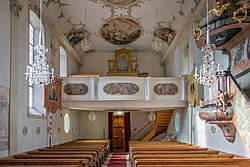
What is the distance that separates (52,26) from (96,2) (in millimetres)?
2014

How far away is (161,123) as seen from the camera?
21703 mm

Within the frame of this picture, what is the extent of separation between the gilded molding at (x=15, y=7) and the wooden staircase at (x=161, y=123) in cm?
1230

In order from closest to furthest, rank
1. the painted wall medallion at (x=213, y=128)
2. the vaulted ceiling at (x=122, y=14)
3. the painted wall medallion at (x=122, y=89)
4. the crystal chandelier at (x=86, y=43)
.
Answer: the painted wall medallion at (x=213, y=128), the vaulted ceiling at (x=122, y=14), the crystal chandelier at (x=86, y=43), the painted wall medallion at (x=122, y=89)

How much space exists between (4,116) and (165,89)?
25.5 ft

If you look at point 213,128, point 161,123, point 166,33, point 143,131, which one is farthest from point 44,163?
point 143,131

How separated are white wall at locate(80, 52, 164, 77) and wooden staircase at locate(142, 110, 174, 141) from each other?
247 centimetres

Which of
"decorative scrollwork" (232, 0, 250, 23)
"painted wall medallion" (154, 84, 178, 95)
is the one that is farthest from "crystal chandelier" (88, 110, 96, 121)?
"decorative scrollwork" (232, 0, 250, 23)

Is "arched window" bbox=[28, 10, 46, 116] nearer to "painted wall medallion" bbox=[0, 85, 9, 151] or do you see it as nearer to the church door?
"painted wall medallion" bbox=[0, 85, 9, 151]

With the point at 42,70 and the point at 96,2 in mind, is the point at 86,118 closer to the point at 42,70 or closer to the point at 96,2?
the point at 96,2

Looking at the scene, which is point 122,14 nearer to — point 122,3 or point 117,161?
point 122,3

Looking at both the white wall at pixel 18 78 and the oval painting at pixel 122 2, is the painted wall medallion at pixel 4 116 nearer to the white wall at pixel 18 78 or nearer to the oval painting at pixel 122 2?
the white wall at pixel 18 78

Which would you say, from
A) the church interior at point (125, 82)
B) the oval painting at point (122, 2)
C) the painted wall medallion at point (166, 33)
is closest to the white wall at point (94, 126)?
the church interior at point (125, 82)

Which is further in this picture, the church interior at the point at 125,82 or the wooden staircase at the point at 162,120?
the wooden staircase at the point at 162,120

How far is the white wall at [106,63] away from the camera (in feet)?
70.9
